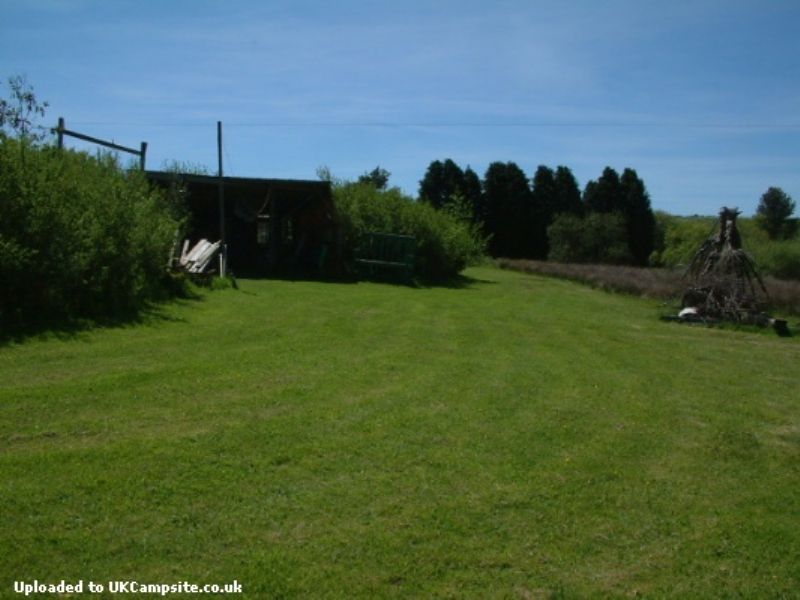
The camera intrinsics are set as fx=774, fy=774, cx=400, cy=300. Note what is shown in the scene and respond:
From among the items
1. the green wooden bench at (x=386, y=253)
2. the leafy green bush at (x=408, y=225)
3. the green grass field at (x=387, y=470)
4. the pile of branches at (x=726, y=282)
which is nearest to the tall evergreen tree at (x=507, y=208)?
the leafy green bush at (x=408, y=225)

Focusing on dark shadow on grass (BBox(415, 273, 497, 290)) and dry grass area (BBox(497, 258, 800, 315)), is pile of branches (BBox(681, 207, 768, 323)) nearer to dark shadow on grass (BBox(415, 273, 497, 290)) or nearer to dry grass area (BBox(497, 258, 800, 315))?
dry grass area (BBox(497, 258, 800, 315))

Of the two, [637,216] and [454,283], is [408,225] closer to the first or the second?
[454,283]

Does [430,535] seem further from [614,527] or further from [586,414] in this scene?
[586,414]

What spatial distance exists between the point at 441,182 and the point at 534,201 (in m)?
6.29

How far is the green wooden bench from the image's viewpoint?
2453 centimetres

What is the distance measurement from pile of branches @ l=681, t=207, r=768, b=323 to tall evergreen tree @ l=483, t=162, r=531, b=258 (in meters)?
32.5

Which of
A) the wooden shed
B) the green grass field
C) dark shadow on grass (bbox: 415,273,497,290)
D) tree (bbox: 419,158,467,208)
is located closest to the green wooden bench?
dark shadow on grass (bbox: 415,273,497,290)

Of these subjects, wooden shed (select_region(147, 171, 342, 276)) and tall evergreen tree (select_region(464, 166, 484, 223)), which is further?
tall evergreen tree (select_region(464, 166, 484, 223))

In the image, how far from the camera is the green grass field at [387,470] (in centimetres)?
416

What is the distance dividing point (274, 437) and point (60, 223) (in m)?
6.14

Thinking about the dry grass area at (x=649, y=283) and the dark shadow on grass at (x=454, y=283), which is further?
the dark shadow on grass at (x=454, y=283)

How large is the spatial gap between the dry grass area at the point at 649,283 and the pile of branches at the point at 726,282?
722mm

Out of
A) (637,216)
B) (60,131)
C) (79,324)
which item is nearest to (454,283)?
(60,131)

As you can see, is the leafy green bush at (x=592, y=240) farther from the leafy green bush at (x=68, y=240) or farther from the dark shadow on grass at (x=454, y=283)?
the leafy green bush at (x=68, y=240)
